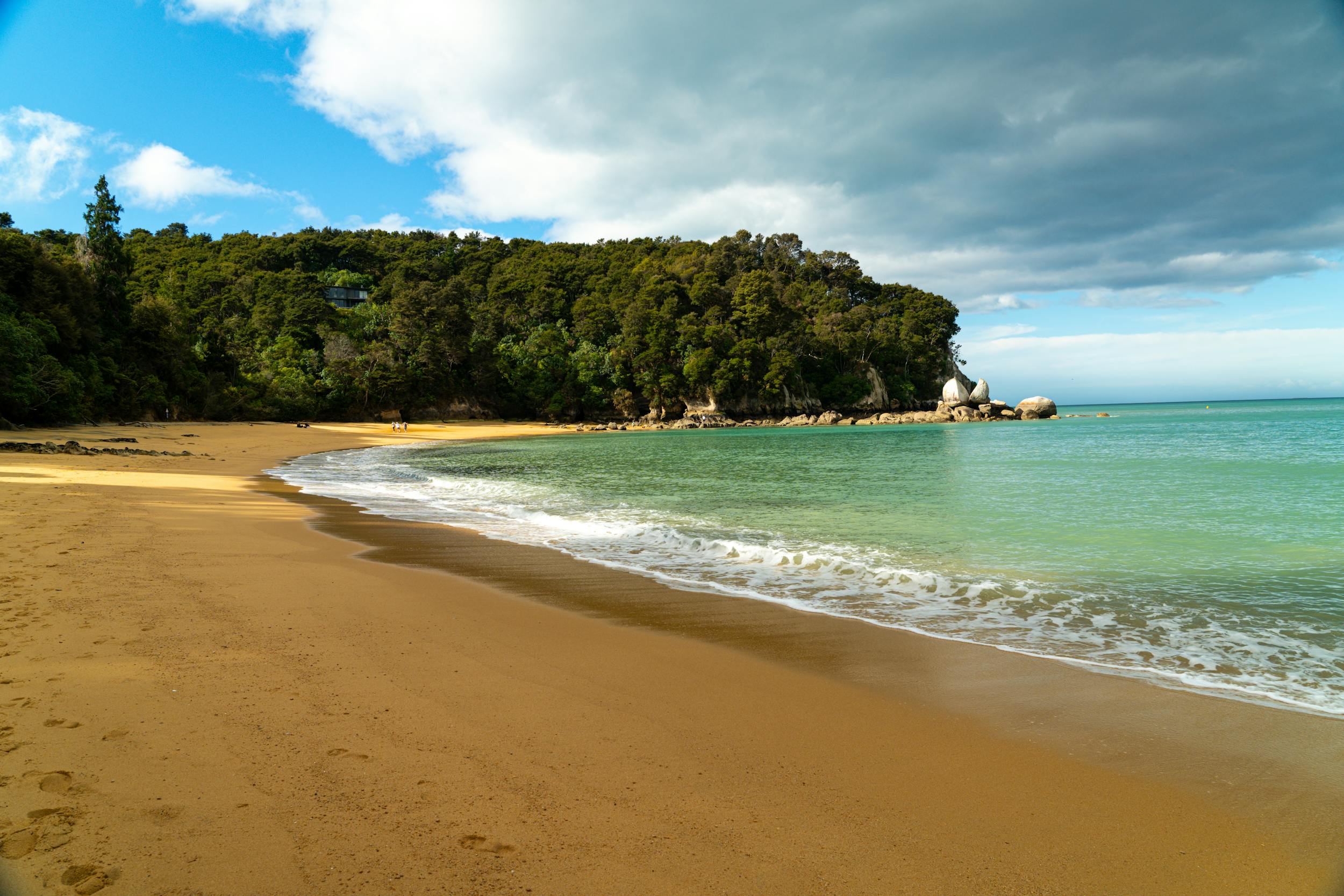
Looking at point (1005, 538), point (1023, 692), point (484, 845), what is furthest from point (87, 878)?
point (1005, 538)

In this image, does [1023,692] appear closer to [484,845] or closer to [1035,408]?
[484,845]

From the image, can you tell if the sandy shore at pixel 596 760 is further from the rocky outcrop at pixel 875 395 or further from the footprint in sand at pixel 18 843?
the rocky outcrop at pixel 875 395

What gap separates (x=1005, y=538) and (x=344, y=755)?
7.79 meters

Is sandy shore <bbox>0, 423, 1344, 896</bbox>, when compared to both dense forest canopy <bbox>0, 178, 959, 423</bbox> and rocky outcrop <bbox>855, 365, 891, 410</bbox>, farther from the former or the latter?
rocky outcrop <bbox>855, 365, 891, 410</bbox>

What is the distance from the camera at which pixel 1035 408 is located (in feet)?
211

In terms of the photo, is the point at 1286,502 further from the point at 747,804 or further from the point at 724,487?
the point at 747,804

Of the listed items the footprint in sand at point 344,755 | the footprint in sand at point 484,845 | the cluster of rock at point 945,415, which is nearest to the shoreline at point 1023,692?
the footprint in sand at point 484,845

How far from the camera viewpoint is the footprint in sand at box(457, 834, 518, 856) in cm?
203

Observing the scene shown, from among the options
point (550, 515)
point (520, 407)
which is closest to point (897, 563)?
point (550, 515)

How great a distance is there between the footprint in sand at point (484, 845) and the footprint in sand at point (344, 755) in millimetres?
766

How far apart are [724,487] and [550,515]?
15.8 ft

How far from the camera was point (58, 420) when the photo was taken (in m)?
25.8

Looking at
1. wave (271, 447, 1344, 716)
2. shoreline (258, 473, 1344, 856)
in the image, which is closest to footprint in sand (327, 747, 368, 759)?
shoreline (258, 473, 1344, 856)

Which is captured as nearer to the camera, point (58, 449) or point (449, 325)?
point (58, 449)
